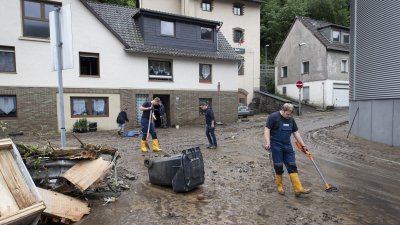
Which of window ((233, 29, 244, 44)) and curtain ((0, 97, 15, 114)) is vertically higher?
window ((233, 29, 244, 44))

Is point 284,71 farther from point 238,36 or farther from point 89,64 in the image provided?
point 89,64

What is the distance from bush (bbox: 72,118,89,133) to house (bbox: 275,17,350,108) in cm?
2379

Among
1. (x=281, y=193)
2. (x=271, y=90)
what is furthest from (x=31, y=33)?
(x=271, y=90)

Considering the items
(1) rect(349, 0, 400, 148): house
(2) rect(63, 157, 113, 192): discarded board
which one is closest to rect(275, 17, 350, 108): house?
(1) rect(349, 0, 400, 148): house

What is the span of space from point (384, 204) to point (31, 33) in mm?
18167

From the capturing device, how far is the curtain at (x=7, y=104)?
57.5ft

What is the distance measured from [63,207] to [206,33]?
72.0ft

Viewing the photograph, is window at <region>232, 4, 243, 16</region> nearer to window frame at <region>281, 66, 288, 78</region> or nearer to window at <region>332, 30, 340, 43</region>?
window frame at <region>281, 66, 288, 78</region>

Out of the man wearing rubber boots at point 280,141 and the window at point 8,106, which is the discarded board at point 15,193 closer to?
the man wearing rubber boots at point 280,141

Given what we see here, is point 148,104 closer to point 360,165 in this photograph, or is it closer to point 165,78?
point 360,165

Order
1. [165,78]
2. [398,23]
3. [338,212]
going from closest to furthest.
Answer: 1. [338,212]
2. [398,23]
3. [165,78]

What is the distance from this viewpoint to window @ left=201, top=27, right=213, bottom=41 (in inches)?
998

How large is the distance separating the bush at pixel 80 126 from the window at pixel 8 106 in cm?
302

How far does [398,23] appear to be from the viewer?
516 inches
